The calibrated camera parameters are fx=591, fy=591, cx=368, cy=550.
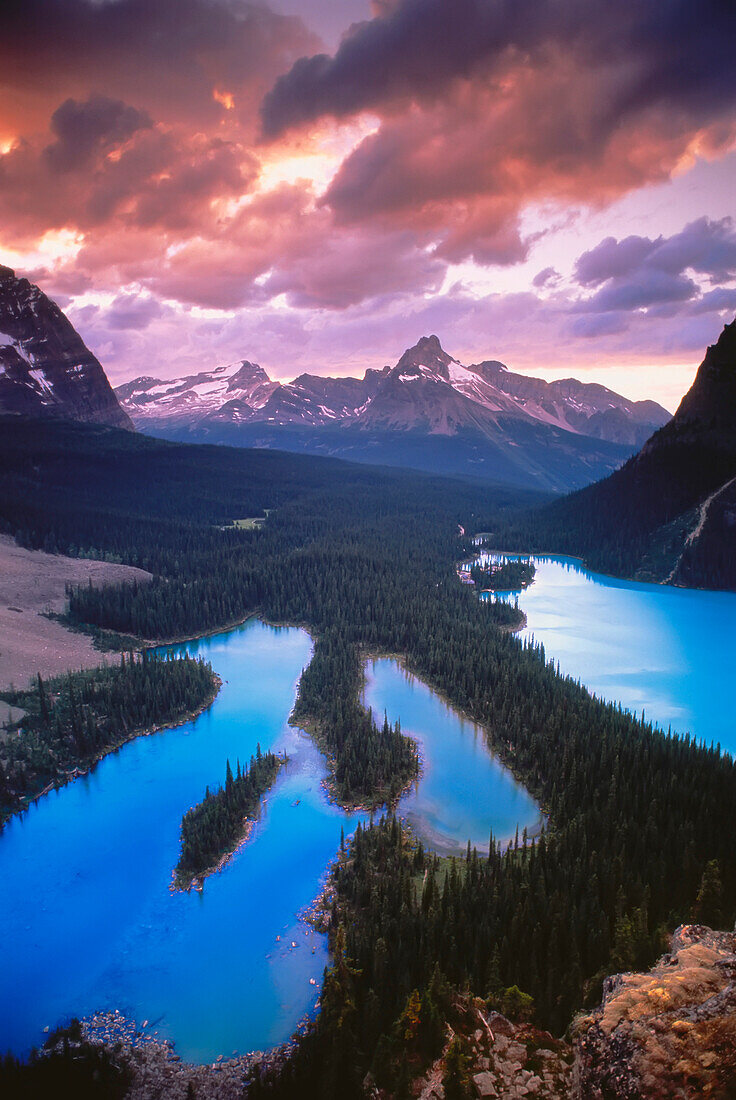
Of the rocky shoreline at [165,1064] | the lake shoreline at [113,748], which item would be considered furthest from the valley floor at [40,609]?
the rocky shoreline at [165,1064]

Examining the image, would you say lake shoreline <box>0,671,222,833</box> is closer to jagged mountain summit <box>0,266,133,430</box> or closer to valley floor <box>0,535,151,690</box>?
valley floor <box>0,535,151,690</box>

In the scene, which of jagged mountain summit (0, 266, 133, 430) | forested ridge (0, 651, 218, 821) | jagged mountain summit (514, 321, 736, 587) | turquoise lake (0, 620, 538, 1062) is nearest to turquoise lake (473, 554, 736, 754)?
jagged mountain summit (514, 321, 736, 587)

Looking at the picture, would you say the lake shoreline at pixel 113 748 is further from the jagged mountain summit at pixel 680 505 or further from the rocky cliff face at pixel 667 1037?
the jagged mountain summit at pixel 680 505

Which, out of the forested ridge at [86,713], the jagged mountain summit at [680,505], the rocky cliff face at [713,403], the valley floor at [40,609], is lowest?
the forested ridge at [86,713]

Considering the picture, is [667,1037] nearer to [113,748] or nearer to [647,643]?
[113,748]

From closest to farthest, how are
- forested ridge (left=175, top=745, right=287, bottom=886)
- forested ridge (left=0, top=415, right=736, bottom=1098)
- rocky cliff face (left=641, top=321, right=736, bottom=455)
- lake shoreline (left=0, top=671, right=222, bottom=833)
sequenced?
forested ridge (left=0, top=415, right=736, bottom=1098)
forested ridge (left=175, top=745, right=287, bottom=886)
lake shoreline (left=0, top=671, right=222, bottom=833)
rocky cliff face (left=641, top=321, right=736, bottom=455)
